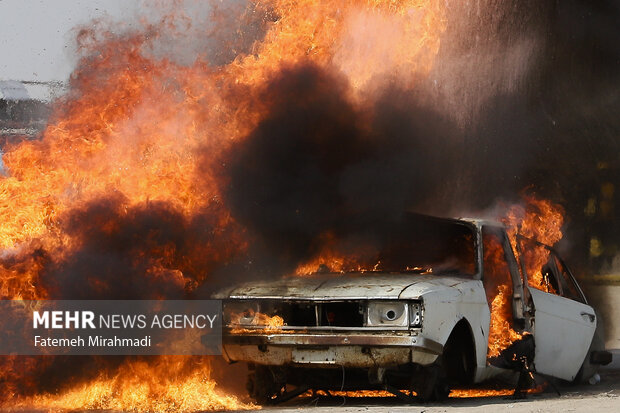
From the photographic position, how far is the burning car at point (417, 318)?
27.1 feet

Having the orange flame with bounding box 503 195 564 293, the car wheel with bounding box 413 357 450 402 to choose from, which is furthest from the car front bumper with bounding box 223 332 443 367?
the orange flame with bounding box 503 195 564 293

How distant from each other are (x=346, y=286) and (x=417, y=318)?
2.43 feet

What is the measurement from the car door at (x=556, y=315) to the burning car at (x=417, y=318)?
0.04ft

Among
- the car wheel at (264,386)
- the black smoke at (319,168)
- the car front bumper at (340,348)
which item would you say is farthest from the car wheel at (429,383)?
the black smoke at (319,168)

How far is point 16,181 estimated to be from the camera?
33.2 ft

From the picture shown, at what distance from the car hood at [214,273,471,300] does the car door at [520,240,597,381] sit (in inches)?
41.3

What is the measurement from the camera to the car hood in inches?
328

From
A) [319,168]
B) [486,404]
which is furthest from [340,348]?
[319,168]

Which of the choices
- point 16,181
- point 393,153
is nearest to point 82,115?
point 16,181

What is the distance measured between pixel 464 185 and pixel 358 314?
563cm

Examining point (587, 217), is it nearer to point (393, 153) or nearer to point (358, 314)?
point (393, 153)

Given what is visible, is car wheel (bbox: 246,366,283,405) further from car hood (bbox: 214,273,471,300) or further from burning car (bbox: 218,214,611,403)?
car hood (bbox: 214,273,471,300)

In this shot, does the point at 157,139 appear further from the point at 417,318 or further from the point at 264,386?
the point at 417,318

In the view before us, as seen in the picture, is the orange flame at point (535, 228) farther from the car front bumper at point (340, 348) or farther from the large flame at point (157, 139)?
the large flame at point (157, 139)
